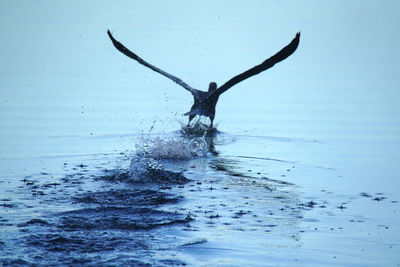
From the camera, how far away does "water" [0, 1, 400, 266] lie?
8969mm

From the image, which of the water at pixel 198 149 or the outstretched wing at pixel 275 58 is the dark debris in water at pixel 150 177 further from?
the outstretched wing at pixel 275 58

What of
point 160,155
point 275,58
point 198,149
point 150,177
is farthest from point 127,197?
point 275,58

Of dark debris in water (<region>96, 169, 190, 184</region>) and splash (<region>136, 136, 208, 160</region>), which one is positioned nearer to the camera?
dark debris in water (<region>96, 169, 190, 184</region>)

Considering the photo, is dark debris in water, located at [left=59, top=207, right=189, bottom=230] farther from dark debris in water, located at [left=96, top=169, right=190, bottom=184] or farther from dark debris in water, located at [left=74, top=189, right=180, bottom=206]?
dark debris in water, located at [left=96, top=169, right=190, bottom=184]

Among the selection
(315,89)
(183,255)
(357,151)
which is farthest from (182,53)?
(183,255)

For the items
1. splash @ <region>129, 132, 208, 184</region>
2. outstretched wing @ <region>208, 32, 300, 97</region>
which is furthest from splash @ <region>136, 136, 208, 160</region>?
outstretched wing @ <region>208, 32, 300, 97</region>

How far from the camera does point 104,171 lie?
12.9 meters

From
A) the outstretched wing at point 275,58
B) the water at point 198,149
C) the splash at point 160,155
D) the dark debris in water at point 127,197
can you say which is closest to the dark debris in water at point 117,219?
the water at point 198,149

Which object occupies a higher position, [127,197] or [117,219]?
[127,197]

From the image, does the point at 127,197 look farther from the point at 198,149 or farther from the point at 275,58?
the point at 275,58

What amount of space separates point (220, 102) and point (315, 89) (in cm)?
296

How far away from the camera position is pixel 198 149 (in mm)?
15039

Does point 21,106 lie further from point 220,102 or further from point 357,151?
point 357,151

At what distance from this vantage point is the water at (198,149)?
29.4ft
